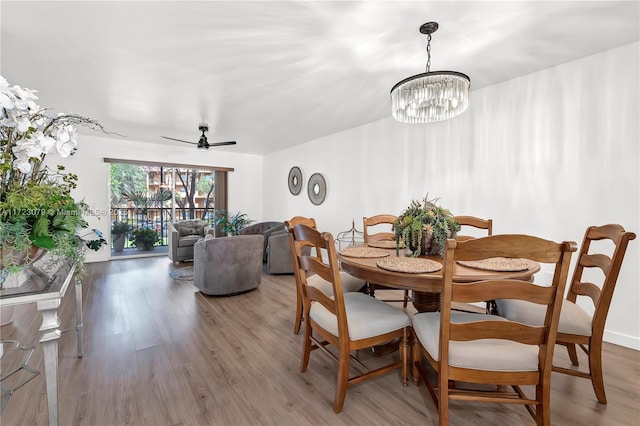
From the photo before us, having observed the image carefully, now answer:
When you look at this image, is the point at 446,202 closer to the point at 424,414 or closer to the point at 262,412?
the point at 424,414

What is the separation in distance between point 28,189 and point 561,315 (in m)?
2.60

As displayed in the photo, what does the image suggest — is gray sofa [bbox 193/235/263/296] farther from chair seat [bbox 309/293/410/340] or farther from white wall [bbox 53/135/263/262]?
white wall [bbox 53/135/263/262]

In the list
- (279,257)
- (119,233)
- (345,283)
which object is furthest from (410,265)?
(119,233)

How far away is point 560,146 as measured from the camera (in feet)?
8.38

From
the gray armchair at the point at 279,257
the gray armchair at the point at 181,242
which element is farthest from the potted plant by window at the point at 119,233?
the gray armchair at the point at 279,257

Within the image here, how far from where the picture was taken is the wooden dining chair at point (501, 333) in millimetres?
1051

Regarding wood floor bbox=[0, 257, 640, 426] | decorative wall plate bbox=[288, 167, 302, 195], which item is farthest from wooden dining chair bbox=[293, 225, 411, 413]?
decorative wall plate bbox=[288, 167, 302, 195]

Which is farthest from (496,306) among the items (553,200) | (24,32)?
(24,32)

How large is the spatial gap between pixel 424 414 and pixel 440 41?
8.21ft

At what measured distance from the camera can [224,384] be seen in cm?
175

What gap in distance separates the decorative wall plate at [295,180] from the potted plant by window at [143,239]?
10.7ft

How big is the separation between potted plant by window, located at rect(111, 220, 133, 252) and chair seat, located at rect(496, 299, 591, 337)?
6.94 m

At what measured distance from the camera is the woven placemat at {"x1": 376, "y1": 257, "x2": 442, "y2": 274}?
1462 millimetres

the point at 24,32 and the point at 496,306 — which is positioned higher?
the point at 24,32
